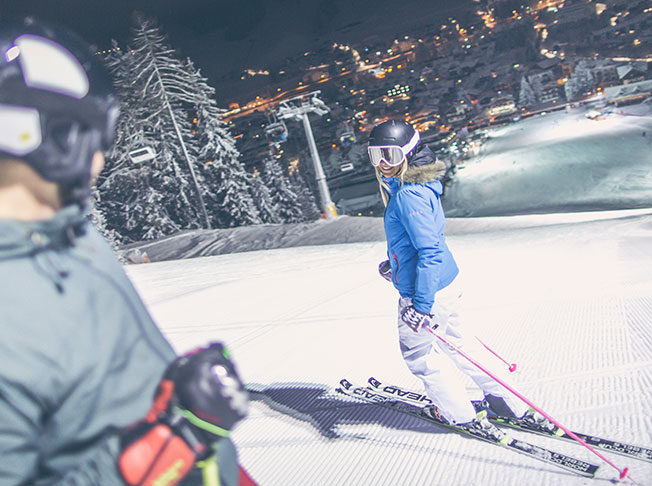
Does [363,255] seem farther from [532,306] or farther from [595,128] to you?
[595,128]

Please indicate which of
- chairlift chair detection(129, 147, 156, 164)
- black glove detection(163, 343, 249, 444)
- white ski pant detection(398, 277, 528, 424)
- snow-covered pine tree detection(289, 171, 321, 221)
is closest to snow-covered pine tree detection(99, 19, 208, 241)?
snow-covered pine tree detection(289, 171, 321, 221)

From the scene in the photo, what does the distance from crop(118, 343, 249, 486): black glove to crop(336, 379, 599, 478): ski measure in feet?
6.68

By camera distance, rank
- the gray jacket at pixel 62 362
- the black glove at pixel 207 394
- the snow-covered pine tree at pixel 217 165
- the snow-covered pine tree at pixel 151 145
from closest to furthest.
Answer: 1. the gray jacket at pixel 62 362
2. the black glove at pixel 207 394
3. the snow-covered pine tree at pixel 151 145
4. the snow-covered pine tree at pixel 217 165

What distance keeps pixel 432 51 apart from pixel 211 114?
12718 cm

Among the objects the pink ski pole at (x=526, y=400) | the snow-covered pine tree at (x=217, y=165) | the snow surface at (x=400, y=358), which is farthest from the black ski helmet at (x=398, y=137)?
the snow-covered pine tree at (x=217, y=165)

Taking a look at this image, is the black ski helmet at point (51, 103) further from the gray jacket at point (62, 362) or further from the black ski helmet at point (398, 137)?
the black ski helmet at point (398, 137)

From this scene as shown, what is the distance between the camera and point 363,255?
9266mm

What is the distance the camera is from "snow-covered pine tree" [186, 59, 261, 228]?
882 inches

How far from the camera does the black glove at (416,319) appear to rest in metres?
2.28

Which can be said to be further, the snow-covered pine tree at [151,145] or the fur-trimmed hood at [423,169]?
the snow-covered pine tree at [151,145]

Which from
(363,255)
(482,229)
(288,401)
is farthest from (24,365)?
(482,229)

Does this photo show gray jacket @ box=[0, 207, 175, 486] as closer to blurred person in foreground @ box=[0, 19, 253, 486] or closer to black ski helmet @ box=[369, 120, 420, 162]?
blurred person in foreground @ box=[0, 19, 253, 486]

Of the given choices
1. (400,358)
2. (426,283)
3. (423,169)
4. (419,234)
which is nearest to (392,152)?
(423,169)

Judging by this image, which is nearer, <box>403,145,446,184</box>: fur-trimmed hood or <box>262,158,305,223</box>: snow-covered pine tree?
<box>403,145,446,184</box>: fur-trimmed hood
